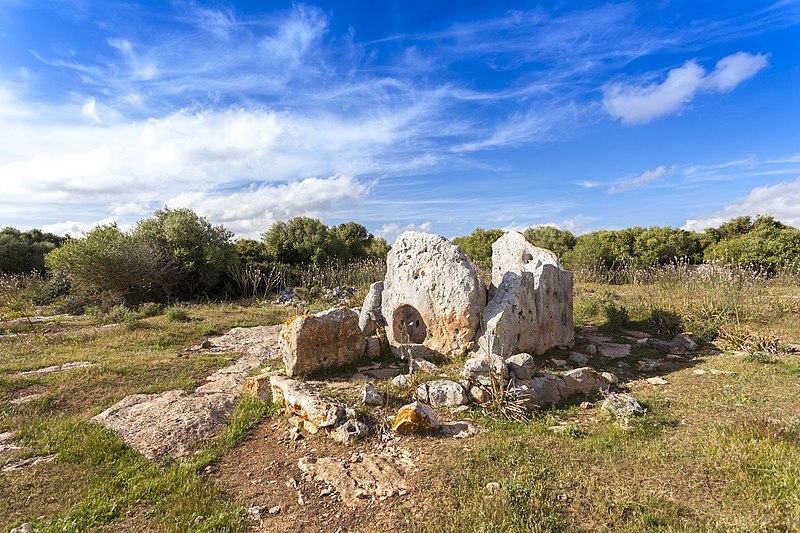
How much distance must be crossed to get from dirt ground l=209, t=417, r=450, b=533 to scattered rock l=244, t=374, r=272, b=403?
32.3 inches

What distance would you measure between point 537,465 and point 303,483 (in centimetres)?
256

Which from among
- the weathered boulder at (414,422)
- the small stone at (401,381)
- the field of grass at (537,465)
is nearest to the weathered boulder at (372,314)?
the small stone at (401,381)

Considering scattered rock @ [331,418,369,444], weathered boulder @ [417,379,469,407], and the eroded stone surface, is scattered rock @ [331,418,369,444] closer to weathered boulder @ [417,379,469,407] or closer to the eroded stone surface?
weathered boulder @ [417,379,469,407]

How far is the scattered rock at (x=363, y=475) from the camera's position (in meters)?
4.03

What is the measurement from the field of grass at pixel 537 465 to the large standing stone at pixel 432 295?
2.52 m

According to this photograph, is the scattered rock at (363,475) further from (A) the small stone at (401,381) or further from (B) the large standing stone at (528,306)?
(B) the large standing stone at (528,306)

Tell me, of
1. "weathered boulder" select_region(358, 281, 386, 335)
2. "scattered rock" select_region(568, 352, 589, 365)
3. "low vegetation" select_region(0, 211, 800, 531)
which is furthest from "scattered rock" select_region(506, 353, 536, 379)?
"weathered boulder" select_region(358, 281, 386, 335)

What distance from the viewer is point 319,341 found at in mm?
7508

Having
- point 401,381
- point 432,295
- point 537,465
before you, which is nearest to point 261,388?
point 401,381

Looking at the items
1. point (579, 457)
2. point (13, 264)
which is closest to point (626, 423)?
point (579, 457)

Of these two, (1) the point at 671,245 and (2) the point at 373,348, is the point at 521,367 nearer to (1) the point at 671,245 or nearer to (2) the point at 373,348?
(2) the point at 373,348

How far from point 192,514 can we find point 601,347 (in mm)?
9035

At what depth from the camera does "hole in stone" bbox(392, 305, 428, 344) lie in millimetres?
8742

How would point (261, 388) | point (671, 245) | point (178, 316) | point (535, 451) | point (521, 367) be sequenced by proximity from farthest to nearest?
point (671, 245) < point (178, 316) < point (261, 388) < point (521, 367) < point (535, 451)
